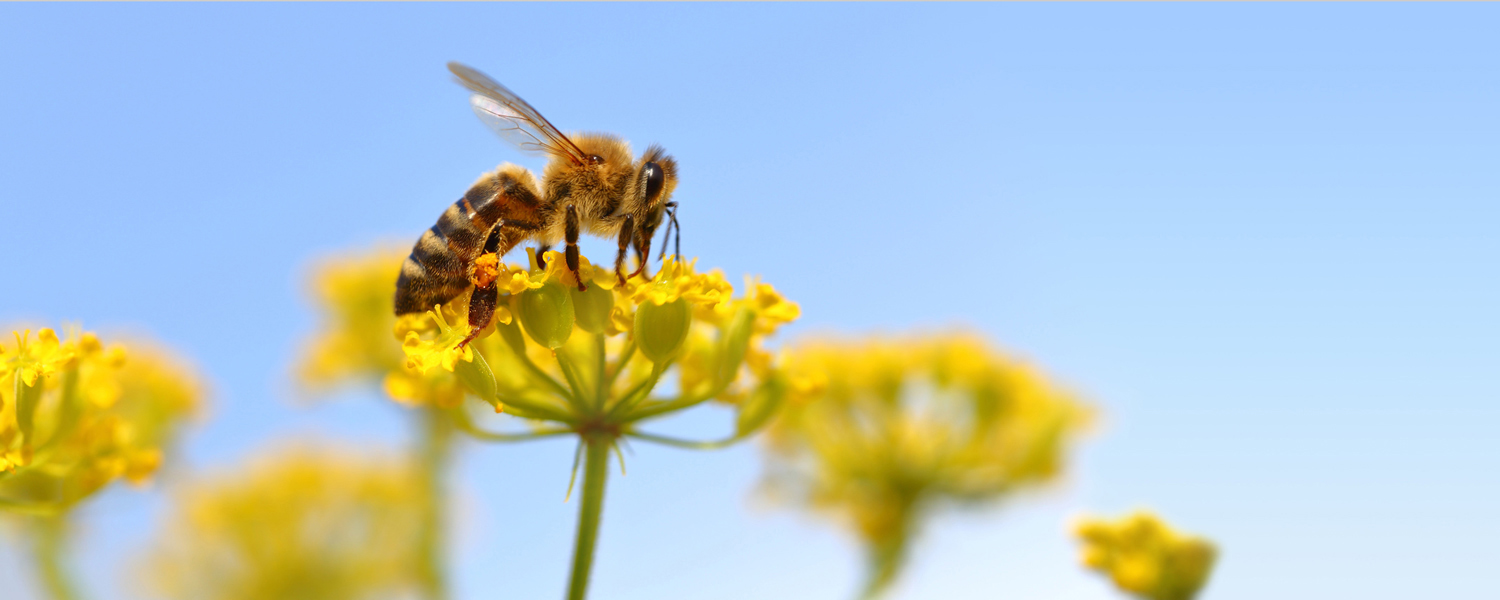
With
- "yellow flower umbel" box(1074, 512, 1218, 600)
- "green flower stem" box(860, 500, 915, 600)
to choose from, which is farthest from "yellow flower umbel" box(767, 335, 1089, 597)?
"yellow flower umbel" box(1074, 512, 1218, 600)

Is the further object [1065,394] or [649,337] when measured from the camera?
[1065,394]

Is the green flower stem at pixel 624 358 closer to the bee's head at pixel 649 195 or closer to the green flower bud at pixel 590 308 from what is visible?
the green flower bud at pixel 590 308

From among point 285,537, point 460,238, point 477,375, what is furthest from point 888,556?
point 285,537

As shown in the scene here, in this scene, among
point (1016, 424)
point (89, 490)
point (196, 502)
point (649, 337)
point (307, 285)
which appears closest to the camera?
point (649, 337)

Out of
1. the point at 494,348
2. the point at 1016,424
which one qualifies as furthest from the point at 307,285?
the point at 494,348

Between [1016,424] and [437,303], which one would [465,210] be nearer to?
[437,303]

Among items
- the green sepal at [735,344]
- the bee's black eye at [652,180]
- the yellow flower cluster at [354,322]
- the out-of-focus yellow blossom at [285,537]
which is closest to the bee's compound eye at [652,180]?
the bee's black eye at [652,180]
